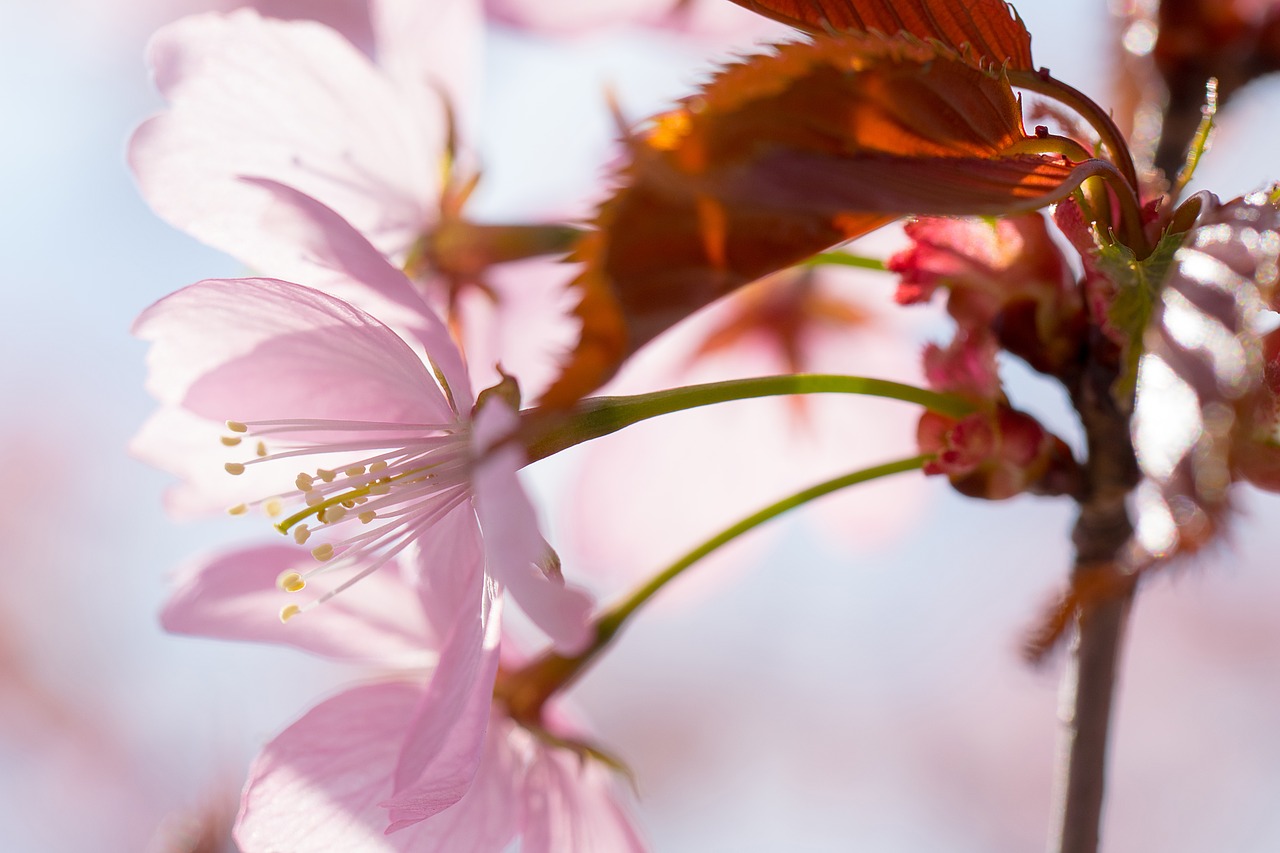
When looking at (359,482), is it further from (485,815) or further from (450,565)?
(485,815)

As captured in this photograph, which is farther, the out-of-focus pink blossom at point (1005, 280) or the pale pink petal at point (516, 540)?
the out-of-focus pink blossom at point (1005, 280)

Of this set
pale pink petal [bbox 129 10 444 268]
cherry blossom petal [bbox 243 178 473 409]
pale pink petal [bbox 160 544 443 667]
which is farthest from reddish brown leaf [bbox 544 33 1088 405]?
pale pink petal [bbox 160 544 443 667]

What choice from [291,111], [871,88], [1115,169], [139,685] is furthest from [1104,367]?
[139,685]

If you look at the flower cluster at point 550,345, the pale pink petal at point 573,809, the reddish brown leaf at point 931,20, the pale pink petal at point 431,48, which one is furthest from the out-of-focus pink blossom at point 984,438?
the pale pink petal at point 431,48

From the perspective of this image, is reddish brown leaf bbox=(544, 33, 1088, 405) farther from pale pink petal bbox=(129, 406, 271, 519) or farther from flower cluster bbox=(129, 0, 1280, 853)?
pale pink petal bbox=(129, 406, 271, 519)

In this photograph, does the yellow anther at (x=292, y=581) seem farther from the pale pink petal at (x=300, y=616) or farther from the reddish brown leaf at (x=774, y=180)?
the reddish brown leaf at (x=774, y=180)

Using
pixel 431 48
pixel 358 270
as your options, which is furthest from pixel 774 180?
pixel 431 48

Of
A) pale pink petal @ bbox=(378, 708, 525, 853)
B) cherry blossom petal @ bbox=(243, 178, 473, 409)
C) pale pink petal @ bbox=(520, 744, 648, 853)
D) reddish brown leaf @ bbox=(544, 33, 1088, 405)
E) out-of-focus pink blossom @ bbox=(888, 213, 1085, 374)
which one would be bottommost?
pale pink petal @ bbox=(520, 744, 648, 853)
